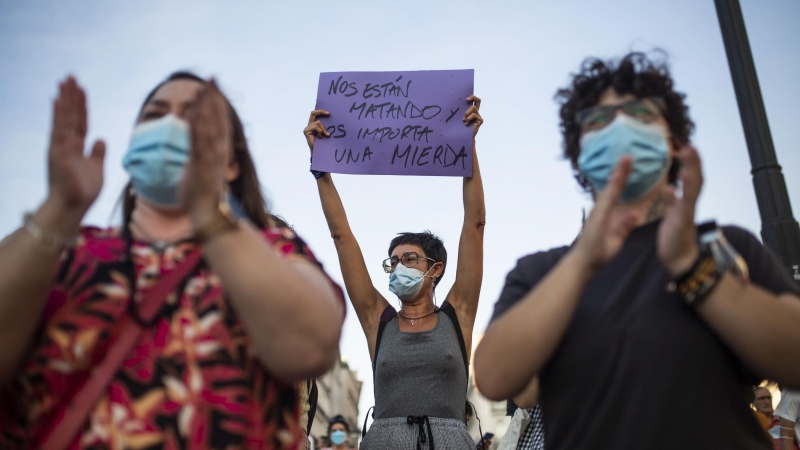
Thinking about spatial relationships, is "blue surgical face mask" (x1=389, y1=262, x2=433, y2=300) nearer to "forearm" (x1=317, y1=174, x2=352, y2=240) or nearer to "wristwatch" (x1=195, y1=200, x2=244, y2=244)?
"forearm" (x1=317, y1=174, x2=352, y2=240)

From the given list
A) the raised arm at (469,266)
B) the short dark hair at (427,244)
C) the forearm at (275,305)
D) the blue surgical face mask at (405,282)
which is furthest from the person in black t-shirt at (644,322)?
the short dark hair at (427,244)

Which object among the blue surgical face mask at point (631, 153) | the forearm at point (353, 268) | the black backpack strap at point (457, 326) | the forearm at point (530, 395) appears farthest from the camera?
the forearm at point (353, 268)

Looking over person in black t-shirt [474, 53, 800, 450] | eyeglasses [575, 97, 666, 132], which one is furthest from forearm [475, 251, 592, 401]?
eyeglasses [575, 97, 666, 132]

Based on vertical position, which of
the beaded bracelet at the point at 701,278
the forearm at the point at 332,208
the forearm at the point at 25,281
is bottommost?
the beaded bracelet at the point at 701,278

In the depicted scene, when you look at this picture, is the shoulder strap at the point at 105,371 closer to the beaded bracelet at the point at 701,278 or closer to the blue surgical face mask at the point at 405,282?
the beaded bracelet at the point at 701,278

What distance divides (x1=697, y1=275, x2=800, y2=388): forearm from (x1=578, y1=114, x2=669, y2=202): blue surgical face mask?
1.06 feet

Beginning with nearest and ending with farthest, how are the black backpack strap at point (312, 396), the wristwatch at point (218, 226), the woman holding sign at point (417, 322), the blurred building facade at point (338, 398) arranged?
the wristwatch at point (218, 226), the woman holding sign at point (417, 322), the black backpack strap at point (312, 396), the blurred building facade at point (338, 398)

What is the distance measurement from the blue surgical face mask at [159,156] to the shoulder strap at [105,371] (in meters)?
0.20

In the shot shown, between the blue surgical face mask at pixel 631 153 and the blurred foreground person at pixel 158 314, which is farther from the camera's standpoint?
the blue surgical face mask at pixel 631 153

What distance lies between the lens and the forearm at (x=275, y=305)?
152 cm

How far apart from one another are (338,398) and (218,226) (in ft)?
246

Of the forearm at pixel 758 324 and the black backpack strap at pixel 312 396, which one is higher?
the forearm at pixel 758 324

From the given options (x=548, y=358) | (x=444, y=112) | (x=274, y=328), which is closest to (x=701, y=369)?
(x=548, y=358)

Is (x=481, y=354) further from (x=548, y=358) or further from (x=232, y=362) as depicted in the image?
(x=232, y=362)
